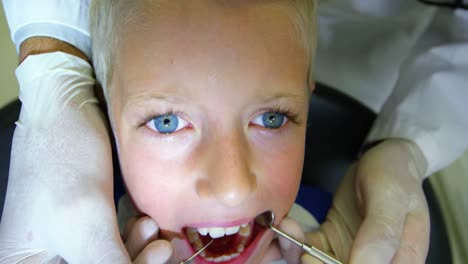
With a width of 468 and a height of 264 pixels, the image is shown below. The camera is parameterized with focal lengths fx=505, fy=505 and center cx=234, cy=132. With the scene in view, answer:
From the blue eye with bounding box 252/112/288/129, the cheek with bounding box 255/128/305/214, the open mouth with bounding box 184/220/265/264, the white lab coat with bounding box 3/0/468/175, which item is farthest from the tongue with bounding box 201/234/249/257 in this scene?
the white lab coat with bounding box 3/0/468/175

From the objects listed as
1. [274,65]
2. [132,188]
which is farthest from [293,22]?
[132,188]

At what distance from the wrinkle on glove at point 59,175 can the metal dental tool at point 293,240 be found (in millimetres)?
241

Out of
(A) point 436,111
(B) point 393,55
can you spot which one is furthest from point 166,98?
(B) point 393,55

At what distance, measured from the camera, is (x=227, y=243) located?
89cm

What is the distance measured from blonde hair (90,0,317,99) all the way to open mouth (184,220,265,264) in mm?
272

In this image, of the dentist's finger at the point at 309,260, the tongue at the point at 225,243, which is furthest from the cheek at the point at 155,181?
the dentist's finger at the point at 309,260

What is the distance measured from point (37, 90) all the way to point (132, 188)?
26 centimetres

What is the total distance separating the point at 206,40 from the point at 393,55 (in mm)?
1047

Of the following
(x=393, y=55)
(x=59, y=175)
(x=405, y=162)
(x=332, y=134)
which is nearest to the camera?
(x=59, y=175)

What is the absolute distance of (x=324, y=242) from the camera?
98cm

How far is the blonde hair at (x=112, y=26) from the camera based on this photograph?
768 mm

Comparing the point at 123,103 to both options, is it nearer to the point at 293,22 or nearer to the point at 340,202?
the point at 293,22

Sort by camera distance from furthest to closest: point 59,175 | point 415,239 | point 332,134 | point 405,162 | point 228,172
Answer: point 332,134, point 405,162, point 415,239, point 59,175, point 228,172

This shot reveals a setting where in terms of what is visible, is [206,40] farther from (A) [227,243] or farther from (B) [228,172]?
(A) [227,243]
